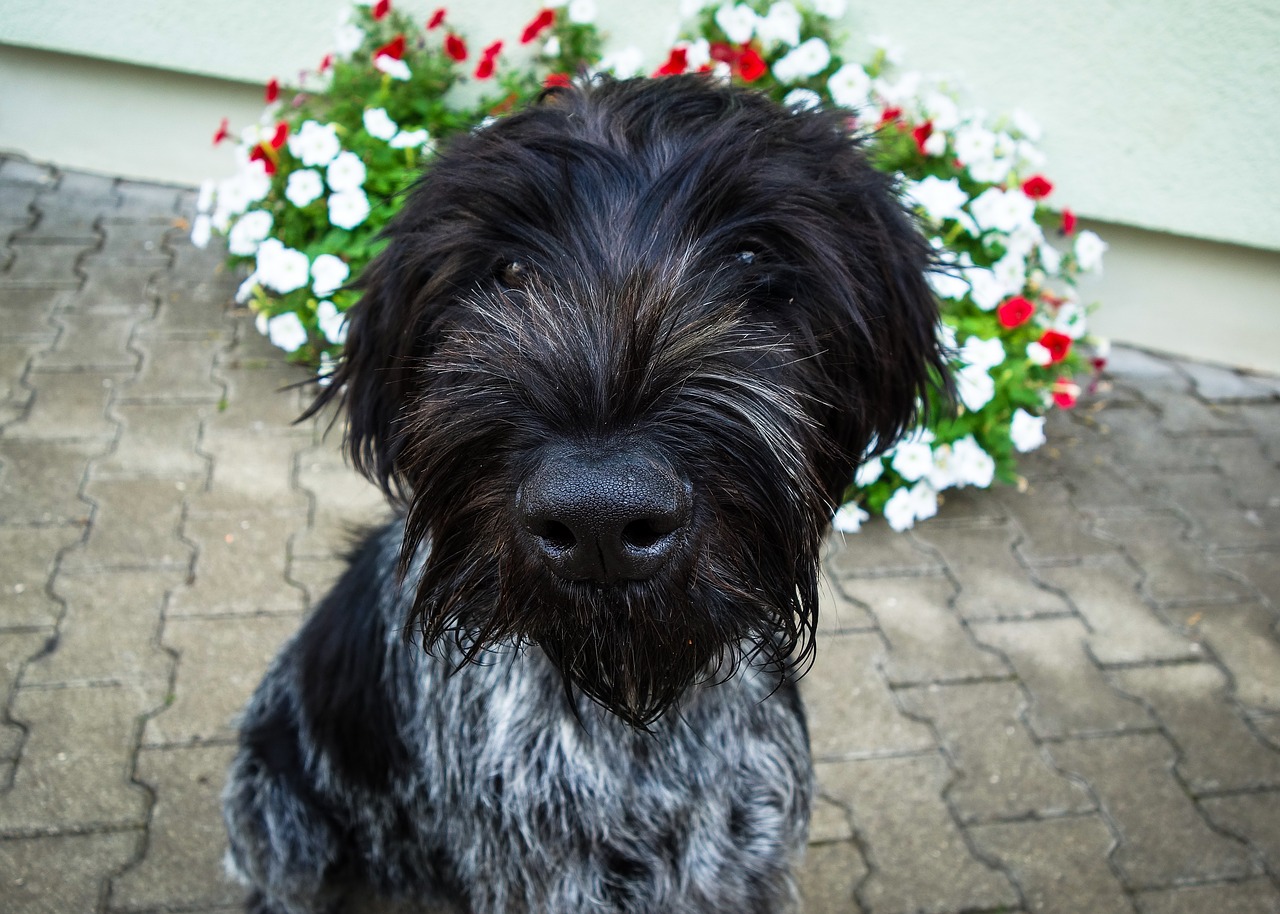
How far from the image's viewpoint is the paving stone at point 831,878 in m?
2.76

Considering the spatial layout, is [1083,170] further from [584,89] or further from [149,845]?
[149,845]

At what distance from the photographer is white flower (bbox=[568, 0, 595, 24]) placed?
456cm

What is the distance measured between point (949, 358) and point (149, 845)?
2.40 m

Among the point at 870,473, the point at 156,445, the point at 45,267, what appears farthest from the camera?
the point at 45,267

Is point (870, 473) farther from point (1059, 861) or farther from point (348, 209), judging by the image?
point (348, 209)

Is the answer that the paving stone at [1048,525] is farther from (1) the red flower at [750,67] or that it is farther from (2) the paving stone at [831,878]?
(1) the red flower at [750,67]

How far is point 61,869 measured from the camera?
266 centimetres

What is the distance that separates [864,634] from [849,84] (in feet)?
7.38

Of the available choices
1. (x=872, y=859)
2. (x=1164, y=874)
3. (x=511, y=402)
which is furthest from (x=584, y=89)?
(x=1164, y=874)

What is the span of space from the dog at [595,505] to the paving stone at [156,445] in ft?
5.44

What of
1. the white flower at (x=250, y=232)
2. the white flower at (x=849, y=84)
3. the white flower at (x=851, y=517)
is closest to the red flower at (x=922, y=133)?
the white flower at (x=849, y=84)

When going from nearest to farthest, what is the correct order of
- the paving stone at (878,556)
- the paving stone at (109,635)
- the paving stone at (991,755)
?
the paving stone at (991,755) < the paving stone at (109,635) < the paving stone at (878,556)

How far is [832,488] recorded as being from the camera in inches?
80.2

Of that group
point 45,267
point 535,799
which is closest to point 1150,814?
point 535,799
